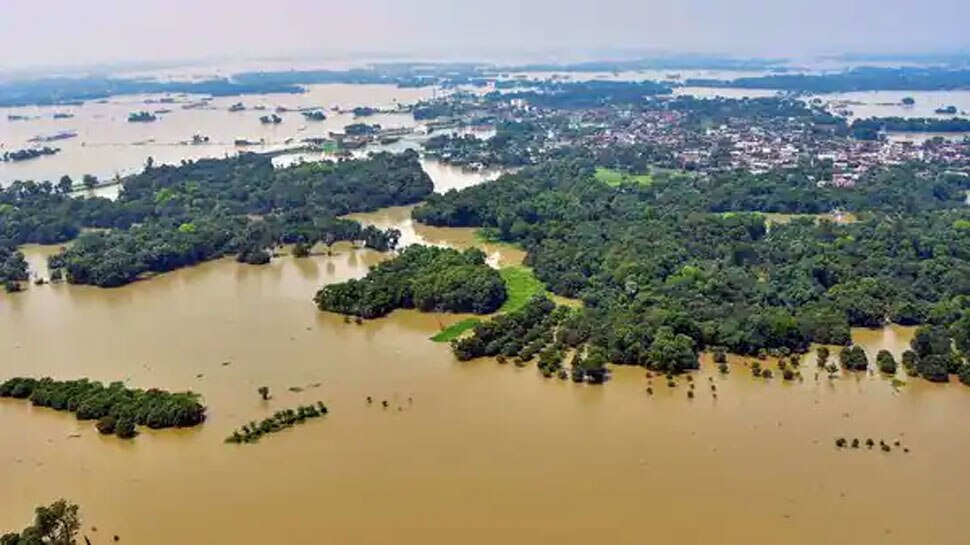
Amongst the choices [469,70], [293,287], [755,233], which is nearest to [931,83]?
[469,70]

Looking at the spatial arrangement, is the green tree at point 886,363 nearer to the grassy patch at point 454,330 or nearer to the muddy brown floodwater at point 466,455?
the muddy brown floodwater at point 466,455

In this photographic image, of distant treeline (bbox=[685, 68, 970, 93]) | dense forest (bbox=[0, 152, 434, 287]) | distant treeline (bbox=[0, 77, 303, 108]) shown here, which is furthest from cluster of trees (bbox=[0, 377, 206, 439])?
distant treeline (bbox=[685, 68, 970, 93])

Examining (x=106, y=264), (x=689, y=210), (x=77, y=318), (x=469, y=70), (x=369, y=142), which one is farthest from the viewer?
(x=469, y=70)

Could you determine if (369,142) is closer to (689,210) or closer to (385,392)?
(689,210)

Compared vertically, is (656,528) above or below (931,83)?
below

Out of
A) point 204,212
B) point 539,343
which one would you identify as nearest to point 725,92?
point 204,212

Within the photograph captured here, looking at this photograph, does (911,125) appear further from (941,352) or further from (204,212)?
(204,212)
